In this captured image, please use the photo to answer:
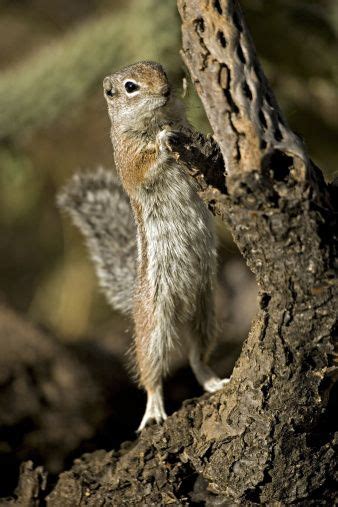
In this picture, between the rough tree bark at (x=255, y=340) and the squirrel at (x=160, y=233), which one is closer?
the rough tree bark at (x=255, y=340)

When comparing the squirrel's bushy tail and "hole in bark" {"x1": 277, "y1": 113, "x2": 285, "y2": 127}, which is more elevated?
the squirrel's bushy tail

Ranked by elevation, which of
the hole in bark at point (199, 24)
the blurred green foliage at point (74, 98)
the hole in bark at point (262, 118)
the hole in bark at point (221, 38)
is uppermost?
the blurred green foliage at point (74, 98)

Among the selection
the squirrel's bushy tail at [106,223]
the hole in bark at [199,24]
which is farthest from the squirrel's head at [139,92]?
the squirrel's bushy tail at [106,223]

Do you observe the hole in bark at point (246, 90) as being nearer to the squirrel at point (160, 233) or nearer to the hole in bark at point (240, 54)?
the hole in bark at point (240, 54)

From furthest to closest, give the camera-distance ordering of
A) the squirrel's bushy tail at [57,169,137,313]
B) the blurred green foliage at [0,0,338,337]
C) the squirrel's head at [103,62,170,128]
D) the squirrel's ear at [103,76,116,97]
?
the blurred green foliage at [0,0,338,337], the squirrel's bushy tail at [57,169,137,313], the squirrel's ear at [103,76,116,97], the squirrel's head at [103,62,170,128]

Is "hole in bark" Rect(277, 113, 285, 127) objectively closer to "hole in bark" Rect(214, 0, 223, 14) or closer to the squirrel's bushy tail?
"hole in bark" Rect(214, 0, 223, 14)

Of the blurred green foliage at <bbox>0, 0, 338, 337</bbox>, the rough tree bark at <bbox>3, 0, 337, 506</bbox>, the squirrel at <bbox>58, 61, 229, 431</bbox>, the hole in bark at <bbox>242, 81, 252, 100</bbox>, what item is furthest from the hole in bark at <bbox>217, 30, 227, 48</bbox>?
the blurred green foliage at <bbox>0, 0, 338, 337</bbox>

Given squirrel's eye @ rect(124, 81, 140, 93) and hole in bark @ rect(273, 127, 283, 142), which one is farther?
squirrel's eye @ rect(124, 81, 140, 93)

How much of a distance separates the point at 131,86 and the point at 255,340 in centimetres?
109

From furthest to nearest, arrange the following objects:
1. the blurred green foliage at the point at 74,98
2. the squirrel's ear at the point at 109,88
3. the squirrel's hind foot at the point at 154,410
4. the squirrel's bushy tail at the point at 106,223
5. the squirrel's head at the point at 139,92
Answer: the blurred green foliage at the point at 74,98, the squirrel's bushy tail at the point at 106,223, the squirrel's hind foot at the point at 154,410, the squirrel's ear at the point at 109,88, the squirrel's head at the point at 139,92

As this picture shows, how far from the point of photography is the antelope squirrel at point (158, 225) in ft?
9.28

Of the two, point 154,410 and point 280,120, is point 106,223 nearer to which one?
point 154,410

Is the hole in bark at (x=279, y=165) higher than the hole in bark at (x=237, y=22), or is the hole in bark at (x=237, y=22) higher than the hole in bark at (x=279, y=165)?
the hole in bark at (x=237, y=22)

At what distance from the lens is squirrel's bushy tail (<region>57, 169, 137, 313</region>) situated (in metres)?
4.04
